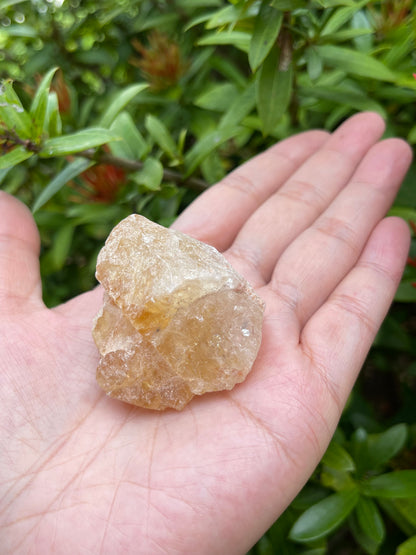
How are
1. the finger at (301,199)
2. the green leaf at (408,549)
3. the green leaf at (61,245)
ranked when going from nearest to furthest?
the green leaf at (408,549) < the finger at (301,199) < the green leaf at (61,245)

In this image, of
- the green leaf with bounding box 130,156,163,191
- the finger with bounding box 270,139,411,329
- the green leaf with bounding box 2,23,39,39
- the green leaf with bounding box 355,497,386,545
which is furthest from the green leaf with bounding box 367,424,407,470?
the green leaf with bounding box 2,23,39,39

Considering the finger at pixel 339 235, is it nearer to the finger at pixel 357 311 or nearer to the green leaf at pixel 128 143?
the finger at pixel 357 311

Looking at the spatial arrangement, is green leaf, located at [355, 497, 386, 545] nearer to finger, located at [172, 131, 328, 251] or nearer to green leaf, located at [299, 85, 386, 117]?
finger, located at [172, 131, 328, 251]

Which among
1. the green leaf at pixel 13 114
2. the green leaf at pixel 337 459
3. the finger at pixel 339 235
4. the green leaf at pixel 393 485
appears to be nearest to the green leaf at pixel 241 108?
the finger at pixel 339 235

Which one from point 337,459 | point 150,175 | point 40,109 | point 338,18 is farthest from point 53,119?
point 337,459

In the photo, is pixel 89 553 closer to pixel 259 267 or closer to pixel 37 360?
pixel 37 360
